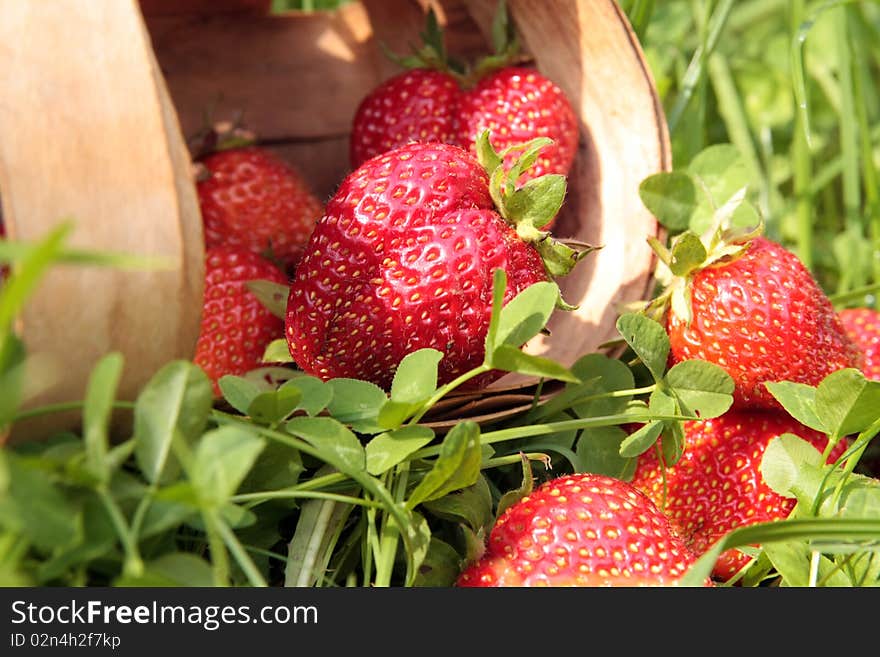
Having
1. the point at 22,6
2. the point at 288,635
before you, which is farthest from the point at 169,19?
the point at 288,635

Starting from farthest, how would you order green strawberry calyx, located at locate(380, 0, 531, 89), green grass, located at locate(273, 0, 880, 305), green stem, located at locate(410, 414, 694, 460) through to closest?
green grass, located at locate(273, 0, 880, 305)
green strawberry calyx, located at locate(380, 0, 531, 89)
green stem, located at locate(410, 414, 694, 460)

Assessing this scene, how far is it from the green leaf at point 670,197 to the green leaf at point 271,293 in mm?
304

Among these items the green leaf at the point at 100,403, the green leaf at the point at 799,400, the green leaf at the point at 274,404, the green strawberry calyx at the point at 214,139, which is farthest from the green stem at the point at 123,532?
the green strawberry calyx at the point at 214,139

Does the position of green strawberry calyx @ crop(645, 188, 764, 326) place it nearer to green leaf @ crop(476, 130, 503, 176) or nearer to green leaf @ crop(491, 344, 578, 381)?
green leaf @ crop(476, 130, 503, 176)

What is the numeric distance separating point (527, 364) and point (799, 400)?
247 mm

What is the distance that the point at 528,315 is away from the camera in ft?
1.86

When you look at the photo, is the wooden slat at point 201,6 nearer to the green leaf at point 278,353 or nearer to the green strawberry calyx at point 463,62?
the green strawberry calyx at point 463,62

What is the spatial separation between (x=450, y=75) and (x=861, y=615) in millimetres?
609

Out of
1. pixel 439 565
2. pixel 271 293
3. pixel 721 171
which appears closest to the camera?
pixel 439 565

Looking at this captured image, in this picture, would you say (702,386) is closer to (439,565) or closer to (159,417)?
(439,565)

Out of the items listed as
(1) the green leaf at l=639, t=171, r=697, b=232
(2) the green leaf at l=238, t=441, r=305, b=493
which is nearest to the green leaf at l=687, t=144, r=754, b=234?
(1) the green leaf at l=639, t=171, r=697, b=232

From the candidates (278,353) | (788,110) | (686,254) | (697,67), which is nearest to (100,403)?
(278,353)

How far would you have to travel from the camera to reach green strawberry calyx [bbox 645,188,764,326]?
738 mm

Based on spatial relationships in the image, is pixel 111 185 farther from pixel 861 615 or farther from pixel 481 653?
pixel 861 615
